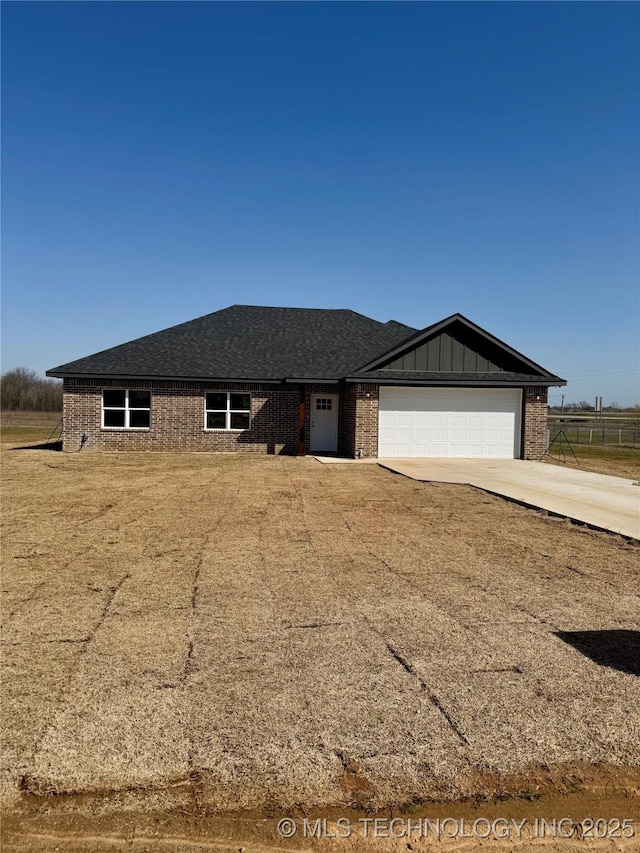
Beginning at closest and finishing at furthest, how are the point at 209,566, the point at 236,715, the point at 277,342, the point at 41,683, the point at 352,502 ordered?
the point at 236,715
the point at 41,683
the point at 209,566
the point at 352,502
the point at 277,342

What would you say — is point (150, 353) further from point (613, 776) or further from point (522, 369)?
point (613, 776)

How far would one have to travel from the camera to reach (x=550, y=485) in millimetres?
13820

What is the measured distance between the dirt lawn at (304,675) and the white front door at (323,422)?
535 inches

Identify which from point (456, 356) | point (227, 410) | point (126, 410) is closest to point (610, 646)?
point (456, 356)

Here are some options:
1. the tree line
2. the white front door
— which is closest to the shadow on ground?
the white front door

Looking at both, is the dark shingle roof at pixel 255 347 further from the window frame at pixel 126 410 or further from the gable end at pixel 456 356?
the gable end at pixel 456 356

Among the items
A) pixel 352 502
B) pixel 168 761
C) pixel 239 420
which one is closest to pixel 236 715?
pixel 168 761

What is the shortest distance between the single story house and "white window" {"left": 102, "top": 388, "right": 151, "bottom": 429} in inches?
1.5

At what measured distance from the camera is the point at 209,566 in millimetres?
6883

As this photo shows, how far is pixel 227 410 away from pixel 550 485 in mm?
12192

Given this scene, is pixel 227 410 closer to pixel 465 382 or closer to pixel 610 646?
pixel 465 382

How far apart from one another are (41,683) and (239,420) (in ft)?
59.1

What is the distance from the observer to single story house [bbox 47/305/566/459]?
20.3 metres

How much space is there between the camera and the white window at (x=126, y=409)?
2133 cm
